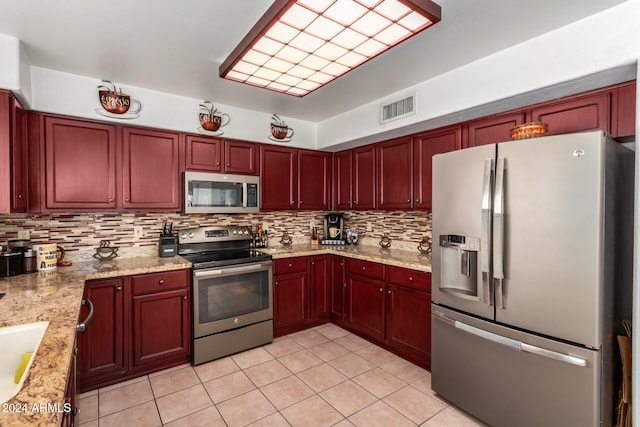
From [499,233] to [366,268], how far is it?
61.0 inches

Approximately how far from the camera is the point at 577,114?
200cm

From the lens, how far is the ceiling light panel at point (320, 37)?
1.51 meters

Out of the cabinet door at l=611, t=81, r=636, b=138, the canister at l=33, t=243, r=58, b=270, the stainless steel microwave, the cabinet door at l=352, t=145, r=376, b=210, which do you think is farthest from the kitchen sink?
the cabinet door at l=611, t=81, r=636, b=138

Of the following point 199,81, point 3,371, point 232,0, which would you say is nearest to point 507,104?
point 232,0

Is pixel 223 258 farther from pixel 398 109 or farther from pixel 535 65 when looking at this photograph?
pixel 535 65

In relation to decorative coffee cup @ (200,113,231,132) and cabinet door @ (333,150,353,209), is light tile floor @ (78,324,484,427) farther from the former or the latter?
decorative coffee cup @ (200,113,231,132)

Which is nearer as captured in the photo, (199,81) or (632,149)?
(632,149)

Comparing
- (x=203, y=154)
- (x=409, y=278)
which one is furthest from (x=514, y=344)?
(x=203, y=154)

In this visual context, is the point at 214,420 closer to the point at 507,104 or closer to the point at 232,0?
the point at 232,0

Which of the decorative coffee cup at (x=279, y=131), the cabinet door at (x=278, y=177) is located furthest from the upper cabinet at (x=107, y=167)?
the decorative coffee cup at (x=279, y=131)

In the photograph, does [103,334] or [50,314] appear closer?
[50,314]

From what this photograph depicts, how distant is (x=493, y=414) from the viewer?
1927 mm

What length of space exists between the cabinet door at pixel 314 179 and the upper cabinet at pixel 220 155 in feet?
1.97

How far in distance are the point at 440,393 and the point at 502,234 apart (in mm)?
1216
